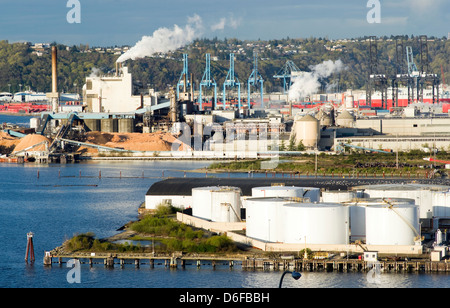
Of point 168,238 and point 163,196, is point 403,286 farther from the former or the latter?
point 163,196

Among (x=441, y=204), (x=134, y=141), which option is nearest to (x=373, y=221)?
(x=441, y=204)

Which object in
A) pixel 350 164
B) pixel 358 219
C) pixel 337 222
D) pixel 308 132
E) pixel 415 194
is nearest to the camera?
pixel 337 222

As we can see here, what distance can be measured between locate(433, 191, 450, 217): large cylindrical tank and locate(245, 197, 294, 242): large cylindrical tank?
5.28 meters

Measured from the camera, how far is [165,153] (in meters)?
57.4

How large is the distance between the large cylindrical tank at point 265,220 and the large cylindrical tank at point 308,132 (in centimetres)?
3231

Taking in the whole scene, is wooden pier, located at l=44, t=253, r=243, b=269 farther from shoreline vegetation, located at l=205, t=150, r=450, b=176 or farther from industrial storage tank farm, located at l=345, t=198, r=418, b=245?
shoreline vegetation, located at l=205, t=150, r=450, b=176

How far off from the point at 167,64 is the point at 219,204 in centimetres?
12520

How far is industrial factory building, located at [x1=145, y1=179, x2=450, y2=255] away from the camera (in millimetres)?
23453

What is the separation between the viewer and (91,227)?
2862 centimetres

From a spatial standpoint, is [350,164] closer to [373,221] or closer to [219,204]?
[219,204]

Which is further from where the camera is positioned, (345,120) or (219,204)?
(345,120)

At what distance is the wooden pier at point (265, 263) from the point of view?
72.4 feet

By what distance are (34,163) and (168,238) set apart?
103 feet

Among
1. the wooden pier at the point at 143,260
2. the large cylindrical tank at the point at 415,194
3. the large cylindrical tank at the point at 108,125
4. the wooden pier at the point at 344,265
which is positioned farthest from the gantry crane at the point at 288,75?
the wooden pier at the point at 344,265
